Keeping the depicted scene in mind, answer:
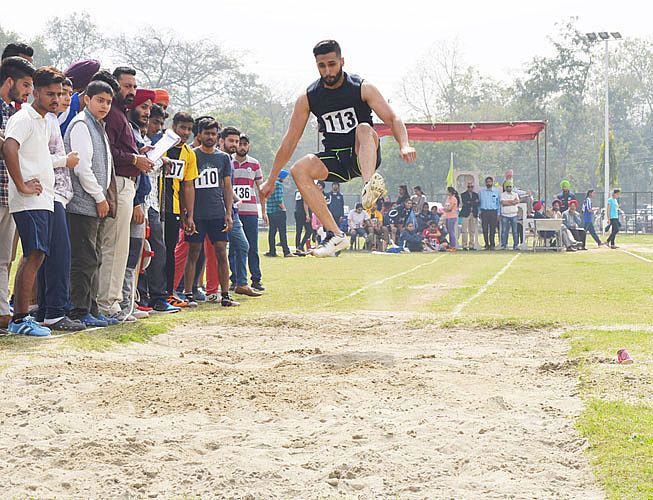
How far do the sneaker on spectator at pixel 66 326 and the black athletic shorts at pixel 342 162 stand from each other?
8.13 feet

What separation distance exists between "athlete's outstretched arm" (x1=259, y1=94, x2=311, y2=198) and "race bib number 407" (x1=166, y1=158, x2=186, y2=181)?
1269mm

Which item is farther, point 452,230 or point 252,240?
point 452,230

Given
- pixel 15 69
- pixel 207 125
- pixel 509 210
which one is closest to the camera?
pixel 15 69

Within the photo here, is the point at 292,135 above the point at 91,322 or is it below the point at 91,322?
above

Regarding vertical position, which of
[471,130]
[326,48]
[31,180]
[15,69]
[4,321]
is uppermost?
[471,130]

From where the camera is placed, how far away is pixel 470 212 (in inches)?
1012

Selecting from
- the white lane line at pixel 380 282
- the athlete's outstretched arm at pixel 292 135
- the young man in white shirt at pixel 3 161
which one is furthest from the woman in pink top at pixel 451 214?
the young man in white shirt at pixel 3 161

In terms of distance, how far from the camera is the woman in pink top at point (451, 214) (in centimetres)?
2544

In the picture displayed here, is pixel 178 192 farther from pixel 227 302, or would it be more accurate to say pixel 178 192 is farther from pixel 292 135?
pixel 292 135

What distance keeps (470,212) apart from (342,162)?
60.4 ft

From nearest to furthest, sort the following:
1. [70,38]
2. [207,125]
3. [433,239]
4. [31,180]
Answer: [31,180] → [207,125] → [433,239] → [70,38]

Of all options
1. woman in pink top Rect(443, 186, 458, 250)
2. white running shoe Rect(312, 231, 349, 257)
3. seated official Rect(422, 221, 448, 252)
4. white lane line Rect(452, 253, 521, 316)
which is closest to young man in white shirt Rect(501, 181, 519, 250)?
woman in pink top Rect(443, 186, 458, 250)

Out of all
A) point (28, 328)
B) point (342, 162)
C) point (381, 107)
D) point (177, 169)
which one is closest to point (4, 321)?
point (28, 328)

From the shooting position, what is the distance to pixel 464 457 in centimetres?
367
